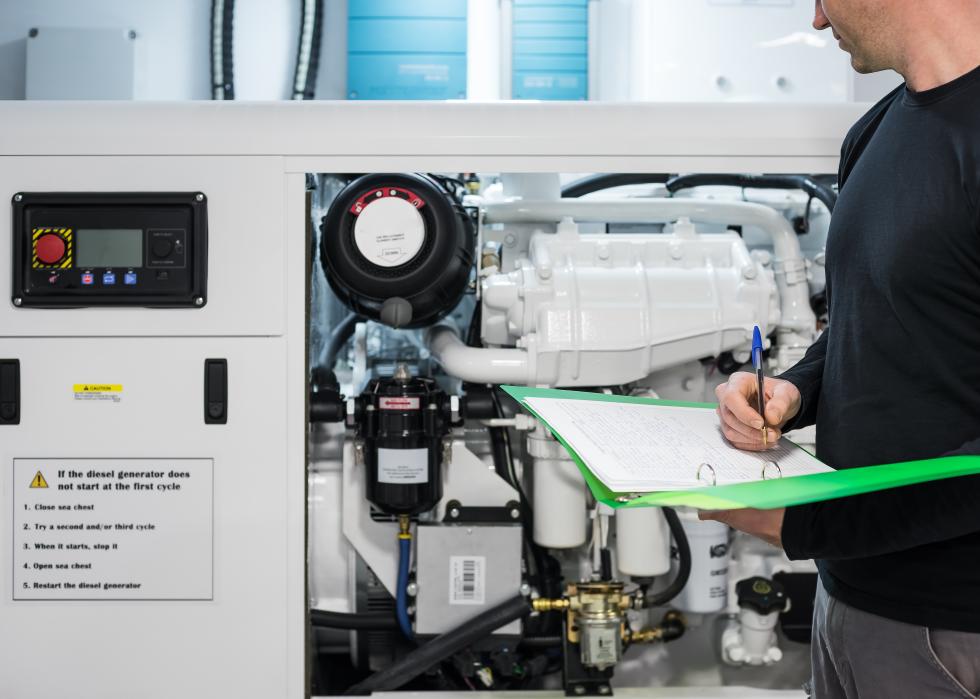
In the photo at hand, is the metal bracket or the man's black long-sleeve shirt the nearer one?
the man's black long-sleeve shirt

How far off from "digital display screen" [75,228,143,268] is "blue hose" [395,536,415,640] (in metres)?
0.71

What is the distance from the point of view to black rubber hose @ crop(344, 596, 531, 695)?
1620 millimetres

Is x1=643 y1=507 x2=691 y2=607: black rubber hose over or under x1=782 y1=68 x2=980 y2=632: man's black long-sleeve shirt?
under

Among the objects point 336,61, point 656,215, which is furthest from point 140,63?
point 656,215

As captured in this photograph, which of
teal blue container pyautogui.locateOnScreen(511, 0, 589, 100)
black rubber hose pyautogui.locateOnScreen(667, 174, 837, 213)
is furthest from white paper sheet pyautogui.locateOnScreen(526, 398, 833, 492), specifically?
teal blue container pyautogui.locateOnScreen(511, 0, 589, 100)

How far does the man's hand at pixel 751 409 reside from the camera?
0.92 metres

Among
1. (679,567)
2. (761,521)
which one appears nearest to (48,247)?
(761,521)

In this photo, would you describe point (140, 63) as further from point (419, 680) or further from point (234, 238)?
point (419, 680)

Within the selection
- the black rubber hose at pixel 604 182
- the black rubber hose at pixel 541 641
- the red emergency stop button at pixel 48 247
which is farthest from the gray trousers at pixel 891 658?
the red emergency stop button at pixel 48 247

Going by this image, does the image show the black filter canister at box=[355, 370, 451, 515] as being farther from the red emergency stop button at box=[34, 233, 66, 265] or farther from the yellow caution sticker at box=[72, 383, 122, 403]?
the red emergency stop button at box=[34, 233, 66, 265]

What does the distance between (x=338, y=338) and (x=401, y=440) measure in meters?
0.37

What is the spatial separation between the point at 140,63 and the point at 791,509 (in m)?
2.32

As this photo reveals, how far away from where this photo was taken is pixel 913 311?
87 cm

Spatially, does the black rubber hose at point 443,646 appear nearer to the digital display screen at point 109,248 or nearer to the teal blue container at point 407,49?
the digital display screen at point 109,248
